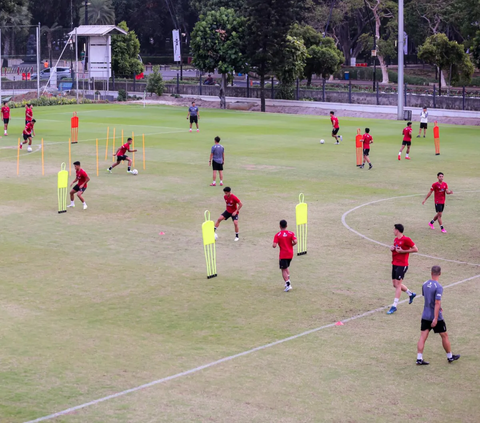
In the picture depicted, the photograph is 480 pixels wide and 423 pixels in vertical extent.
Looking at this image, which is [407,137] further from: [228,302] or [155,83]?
[155,83]

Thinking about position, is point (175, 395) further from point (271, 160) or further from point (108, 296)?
point (271, 160)

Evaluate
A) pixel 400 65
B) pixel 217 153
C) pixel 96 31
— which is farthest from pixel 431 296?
pixel 96 31

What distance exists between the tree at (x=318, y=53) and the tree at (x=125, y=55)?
57.3 ft

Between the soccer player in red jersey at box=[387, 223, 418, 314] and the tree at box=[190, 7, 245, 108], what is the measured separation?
177ft

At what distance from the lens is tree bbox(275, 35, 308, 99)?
2761 inches

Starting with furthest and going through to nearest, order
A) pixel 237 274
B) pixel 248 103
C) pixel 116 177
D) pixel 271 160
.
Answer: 1. pixel 248 103
2. pixel 271 160
3. pixel 116 177
4. pixel 237 274

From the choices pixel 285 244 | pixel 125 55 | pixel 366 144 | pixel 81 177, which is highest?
pixel 125 55

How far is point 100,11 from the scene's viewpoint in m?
118

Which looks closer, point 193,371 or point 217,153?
point 193,371

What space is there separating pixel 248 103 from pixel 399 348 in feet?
204

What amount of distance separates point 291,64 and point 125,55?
2104 centimetres

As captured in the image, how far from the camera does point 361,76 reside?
328 feet

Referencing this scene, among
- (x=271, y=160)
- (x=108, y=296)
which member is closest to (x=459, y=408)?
(x=108, y=296)

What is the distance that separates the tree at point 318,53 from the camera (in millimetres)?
77250
